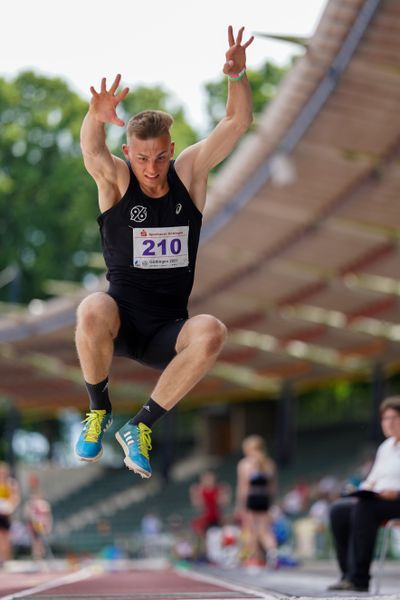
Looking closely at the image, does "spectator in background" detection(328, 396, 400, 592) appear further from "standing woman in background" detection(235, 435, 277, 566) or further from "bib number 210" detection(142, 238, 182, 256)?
"standing woman in background" detection(235, 435, 277, 566)

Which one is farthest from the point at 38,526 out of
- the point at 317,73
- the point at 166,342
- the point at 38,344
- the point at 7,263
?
the point at 7,263

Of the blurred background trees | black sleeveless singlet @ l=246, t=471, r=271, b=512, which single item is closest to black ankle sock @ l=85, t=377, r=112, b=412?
black sleeveless singlet @ l=246, t=471, r=271, b=512

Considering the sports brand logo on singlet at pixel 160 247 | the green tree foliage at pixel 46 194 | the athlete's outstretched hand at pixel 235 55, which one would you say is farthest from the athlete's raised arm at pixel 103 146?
the green tree foliage at pixel 46 194

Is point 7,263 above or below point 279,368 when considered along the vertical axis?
above

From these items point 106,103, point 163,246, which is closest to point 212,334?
point 163,246

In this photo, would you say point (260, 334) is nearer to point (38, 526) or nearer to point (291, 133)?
point (38, 526)

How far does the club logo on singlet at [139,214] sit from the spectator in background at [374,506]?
3198 mm

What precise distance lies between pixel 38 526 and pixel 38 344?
12.2 m

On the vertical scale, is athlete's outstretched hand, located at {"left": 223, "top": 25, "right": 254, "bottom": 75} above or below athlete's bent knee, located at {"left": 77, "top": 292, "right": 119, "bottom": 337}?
above

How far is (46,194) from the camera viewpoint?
4759 cm

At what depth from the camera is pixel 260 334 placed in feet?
106

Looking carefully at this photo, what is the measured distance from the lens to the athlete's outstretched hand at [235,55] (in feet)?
19.6

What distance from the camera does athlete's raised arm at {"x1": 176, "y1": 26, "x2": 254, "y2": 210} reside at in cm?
598

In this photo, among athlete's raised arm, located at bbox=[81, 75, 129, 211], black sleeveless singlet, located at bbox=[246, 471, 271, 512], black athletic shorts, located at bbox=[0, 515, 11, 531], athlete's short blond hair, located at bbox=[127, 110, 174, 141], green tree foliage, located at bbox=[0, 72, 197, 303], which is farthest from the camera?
green tree foliage, located at bbox=[0, 72, 197, 303]
